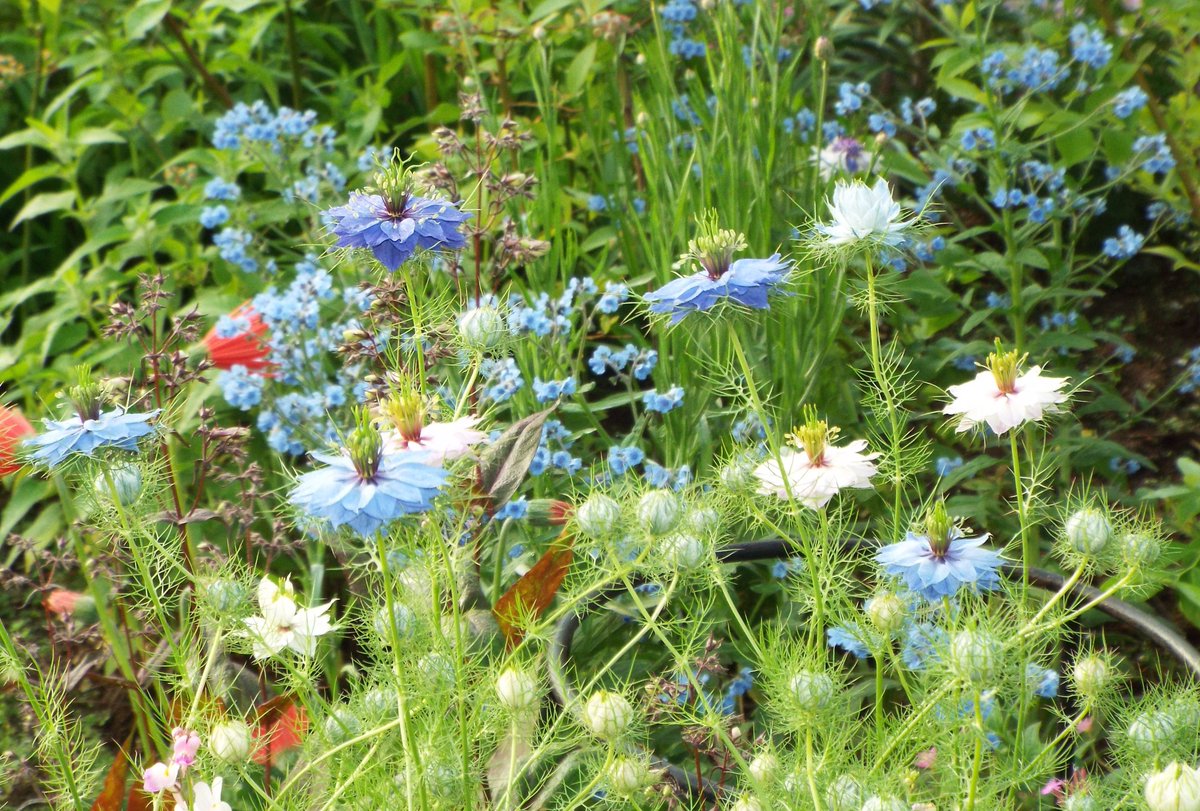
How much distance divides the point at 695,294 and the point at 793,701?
36 cm

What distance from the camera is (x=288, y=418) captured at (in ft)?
6.23

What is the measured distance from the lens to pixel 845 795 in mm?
1044

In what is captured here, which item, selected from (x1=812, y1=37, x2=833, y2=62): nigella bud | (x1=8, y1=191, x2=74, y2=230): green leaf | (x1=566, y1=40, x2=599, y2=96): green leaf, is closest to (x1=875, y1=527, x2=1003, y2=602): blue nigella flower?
(x1=812, y1=37, x2=833, y2=62): nigella bud

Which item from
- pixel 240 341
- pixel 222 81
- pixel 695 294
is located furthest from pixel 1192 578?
pixel 222 81

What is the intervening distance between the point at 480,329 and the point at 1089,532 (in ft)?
1.84

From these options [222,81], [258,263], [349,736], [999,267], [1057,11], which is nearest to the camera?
[349,736]

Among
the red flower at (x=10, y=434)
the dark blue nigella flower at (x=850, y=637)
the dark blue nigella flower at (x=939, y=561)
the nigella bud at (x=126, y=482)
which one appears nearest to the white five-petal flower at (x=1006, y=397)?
the dark blue nigella flower at (x=939, y=561)

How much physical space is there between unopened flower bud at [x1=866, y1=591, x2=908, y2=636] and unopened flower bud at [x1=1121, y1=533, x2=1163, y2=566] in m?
0.20

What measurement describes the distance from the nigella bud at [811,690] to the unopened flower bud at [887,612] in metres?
0.07

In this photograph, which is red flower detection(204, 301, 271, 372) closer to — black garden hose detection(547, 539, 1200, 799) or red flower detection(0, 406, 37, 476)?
red flower detection(0, 406, 37, 476)

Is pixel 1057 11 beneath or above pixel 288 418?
above

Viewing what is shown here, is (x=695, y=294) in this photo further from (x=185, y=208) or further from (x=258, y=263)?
(x=185, y=208)

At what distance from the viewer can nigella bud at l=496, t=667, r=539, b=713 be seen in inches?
40.3

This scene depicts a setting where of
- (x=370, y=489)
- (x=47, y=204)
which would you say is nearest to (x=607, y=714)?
(x=370, y=489)
